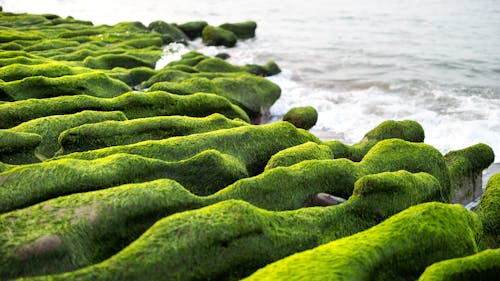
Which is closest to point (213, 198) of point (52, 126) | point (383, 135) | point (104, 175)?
point (104, 175)

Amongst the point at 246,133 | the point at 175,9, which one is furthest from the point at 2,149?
the point at 175,9

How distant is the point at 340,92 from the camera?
57.7 feet

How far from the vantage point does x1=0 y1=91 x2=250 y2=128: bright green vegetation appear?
8672 mm

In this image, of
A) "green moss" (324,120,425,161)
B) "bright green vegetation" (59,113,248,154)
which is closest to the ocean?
"green moss" (324,120,425,161)

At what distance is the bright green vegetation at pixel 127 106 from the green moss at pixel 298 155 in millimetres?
3005

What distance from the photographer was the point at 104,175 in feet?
19.4

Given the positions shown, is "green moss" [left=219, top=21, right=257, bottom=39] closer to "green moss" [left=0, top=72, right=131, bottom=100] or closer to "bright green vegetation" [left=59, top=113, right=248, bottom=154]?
"green moss" [left=0, top=72, right=131, bottom=100]

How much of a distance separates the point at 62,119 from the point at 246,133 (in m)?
3.21

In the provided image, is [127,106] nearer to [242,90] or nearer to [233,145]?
[233,145]

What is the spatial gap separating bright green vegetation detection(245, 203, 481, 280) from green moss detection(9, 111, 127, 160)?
4.89m

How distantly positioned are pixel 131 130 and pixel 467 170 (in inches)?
234

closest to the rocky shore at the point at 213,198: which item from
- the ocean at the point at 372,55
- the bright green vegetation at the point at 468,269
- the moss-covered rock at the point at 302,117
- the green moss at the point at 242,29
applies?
the bright green vegetation at the point at 468,269

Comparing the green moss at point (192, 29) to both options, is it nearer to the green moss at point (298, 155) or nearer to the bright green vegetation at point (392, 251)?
the green moss at point (298, 155)

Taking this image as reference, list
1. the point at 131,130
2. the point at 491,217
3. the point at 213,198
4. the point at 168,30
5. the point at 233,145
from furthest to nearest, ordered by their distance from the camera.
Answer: the point at 168,30
the point at 131,130
the point at 233,145
the point at 491,217
the point at 213,198
